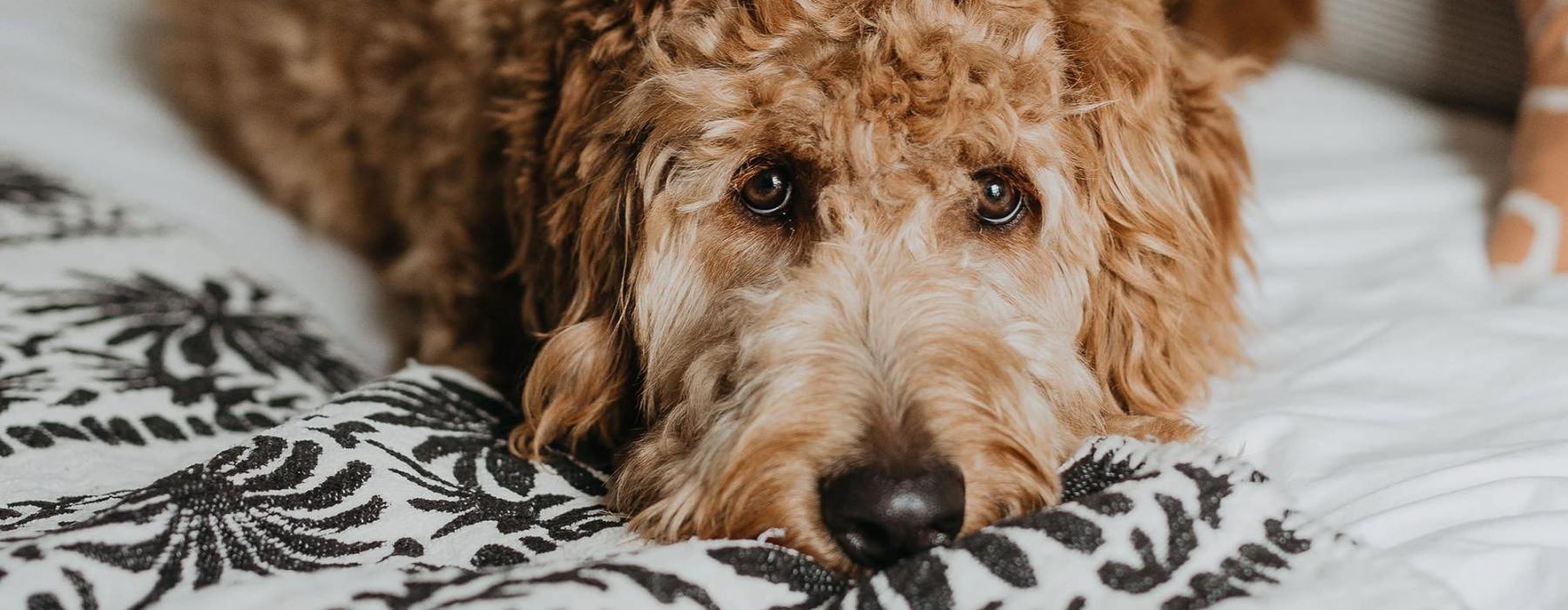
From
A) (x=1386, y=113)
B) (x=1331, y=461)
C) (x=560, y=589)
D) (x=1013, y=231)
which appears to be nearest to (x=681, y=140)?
(x=1013, y=231)

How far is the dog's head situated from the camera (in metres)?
1.40

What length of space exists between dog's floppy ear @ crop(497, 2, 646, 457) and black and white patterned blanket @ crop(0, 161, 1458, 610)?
10cm

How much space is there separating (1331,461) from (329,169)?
222 centimetres

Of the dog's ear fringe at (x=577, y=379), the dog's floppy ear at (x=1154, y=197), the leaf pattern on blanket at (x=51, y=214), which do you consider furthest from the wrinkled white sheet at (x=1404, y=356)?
the leaf pattern on blanket at (x=51, y=214)

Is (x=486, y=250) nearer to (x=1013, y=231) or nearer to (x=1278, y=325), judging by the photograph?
(x=1013, y=231)

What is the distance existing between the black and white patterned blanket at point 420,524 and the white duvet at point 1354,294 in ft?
0.86

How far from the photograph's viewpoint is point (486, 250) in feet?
7.12

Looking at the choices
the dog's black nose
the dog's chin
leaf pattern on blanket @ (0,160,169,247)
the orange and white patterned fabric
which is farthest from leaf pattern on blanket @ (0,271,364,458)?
the orange and white patterned fabric

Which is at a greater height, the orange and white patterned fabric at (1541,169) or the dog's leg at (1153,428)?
the orange and white patterned fabric at (1541,169)

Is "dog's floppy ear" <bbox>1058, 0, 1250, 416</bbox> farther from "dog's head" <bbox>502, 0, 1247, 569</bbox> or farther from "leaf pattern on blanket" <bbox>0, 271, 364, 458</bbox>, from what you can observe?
"leaf pattern on blanket" <bbox>0, 271, 364, 458</bbox>

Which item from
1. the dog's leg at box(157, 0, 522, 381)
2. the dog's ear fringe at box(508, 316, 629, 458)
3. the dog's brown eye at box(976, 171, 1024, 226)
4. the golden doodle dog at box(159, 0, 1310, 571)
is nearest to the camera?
the golden doodle dog at box(159, 0, 1310, 571)

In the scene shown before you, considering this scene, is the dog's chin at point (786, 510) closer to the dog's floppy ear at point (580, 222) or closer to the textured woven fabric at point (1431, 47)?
the dog's floppy ear at point (580, 222)

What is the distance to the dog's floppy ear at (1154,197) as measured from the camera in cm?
160

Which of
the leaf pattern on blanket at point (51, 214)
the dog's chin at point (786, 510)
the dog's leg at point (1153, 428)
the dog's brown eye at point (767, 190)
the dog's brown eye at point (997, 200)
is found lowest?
the dog's leg at point (1153, 428)
